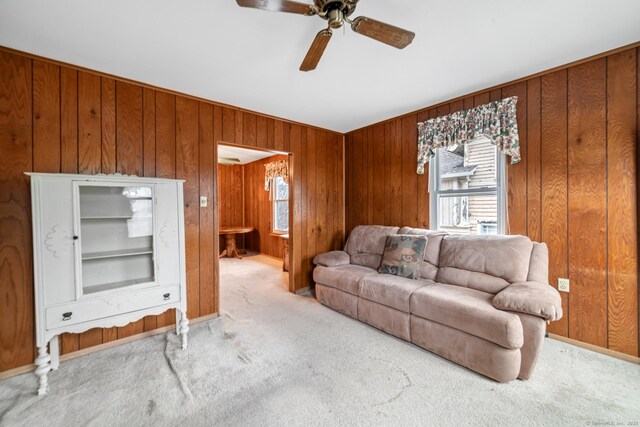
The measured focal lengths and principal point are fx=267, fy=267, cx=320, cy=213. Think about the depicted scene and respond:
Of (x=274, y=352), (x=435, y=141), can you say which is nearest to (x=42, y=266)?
(x=274, y=352)

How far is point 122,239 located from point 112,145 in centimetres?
87

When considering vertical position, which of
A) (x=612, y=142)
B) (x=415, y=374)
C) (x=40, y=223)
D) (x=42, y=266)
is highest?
(x=612, y=142)

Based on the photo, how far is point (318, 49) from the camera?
1659 millimetres

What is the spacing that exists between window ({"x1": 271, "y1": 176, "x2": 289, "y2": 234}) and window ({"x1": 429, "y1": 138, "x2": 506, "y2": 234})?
3.61 meters

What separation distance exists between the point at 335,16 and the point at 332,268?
2.59m

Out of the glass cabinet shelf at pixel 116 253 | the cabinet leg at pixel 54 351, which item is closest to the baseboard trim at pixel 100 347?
the cabinet leg at pixel 54 351

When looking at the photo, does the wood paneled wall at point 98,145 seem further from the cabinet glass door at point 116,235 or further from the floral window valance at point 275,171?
the floral window valance at point 275,171

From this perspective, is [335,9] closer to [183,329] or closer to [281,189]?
[183,329]

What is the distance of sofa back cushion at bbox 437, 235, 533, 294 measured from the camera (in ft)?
7.61

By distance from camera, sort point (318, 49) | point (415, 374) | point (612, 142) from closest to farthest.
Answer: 1. point (318, 49)
2. point (415, 374)
3. point (612, 142)

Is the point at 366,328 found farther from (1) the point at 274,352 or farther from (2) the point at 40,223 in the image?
(2) the point at 40,223

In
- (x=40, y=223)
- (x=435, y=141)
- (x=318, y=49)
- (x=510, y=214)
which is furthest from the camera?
(x=435, y=141)

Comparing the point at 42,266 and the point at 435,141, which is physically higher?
the point at 435,141

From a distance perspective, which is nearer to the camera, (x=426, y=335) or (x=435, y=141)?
(x=426, y=335)
